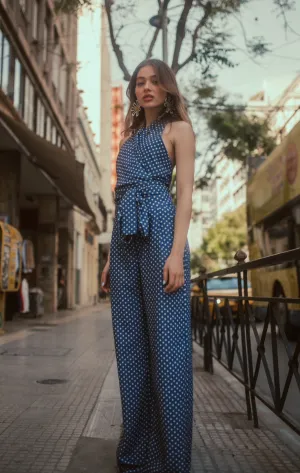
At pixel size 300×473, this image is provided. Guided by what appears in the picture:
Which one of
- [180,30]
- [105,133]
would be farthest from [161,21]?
[105,133]

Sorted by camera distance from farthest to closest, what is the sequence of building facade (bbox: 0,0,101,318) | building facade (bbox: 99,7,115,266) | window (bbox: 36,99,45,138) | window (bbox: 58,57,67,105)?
1. building facade (bbox: 99,7,115,266)
2. window (bbox: 58,57,67,105)
3. window (bbox: 36,99,45,138)
4. building facade (bbox: 0,0,101,318)

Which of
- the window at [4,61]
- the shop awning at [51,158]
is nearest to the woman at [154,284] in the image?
the shop awning at [51,158]

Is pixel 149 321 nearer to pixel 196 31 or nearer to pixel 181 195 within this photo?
pixel 181 195

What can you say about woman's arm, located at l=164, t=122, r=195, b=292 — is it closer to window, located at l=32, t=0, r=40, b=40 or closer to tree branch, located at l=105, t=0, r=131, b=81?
tree branch, located at l=105, t=0, r=131, b=81

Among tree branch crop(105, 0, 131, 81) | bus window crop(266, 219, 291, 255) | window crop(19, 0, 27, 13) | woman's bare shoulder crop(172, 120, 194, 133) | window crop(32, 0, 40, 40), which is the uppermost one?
window crop(32, 0, 40, 40)

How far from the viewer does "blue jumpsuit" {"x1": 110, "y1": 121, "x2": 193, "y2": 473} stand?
2.14m

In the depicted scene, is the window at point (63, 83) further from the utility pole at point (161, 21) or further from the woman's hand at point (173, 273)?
the woman's hand at point (173, 273)

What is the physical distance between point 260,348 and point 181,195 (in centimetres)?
129

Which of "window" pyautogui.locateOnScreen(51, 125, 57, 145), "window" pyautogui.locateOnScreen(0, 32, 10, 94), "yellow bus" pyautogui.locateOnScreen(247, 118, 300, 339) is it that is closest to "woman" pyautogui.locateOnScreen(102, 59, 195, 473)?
"yellow bus" pyautogui.locateOnScreen(247, 118, 300, 339)

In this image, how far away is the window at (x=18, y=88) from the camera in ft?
42.4

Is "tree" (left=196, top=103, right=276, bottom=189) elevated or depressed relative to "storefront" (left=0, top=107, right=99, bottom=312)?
elevated

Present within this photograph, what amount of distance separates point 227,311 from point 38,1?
1506cm

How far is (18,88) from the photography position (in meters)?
13.3

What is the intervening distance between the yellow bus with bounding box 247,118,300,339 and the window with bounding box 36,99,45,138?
7.21 metres
